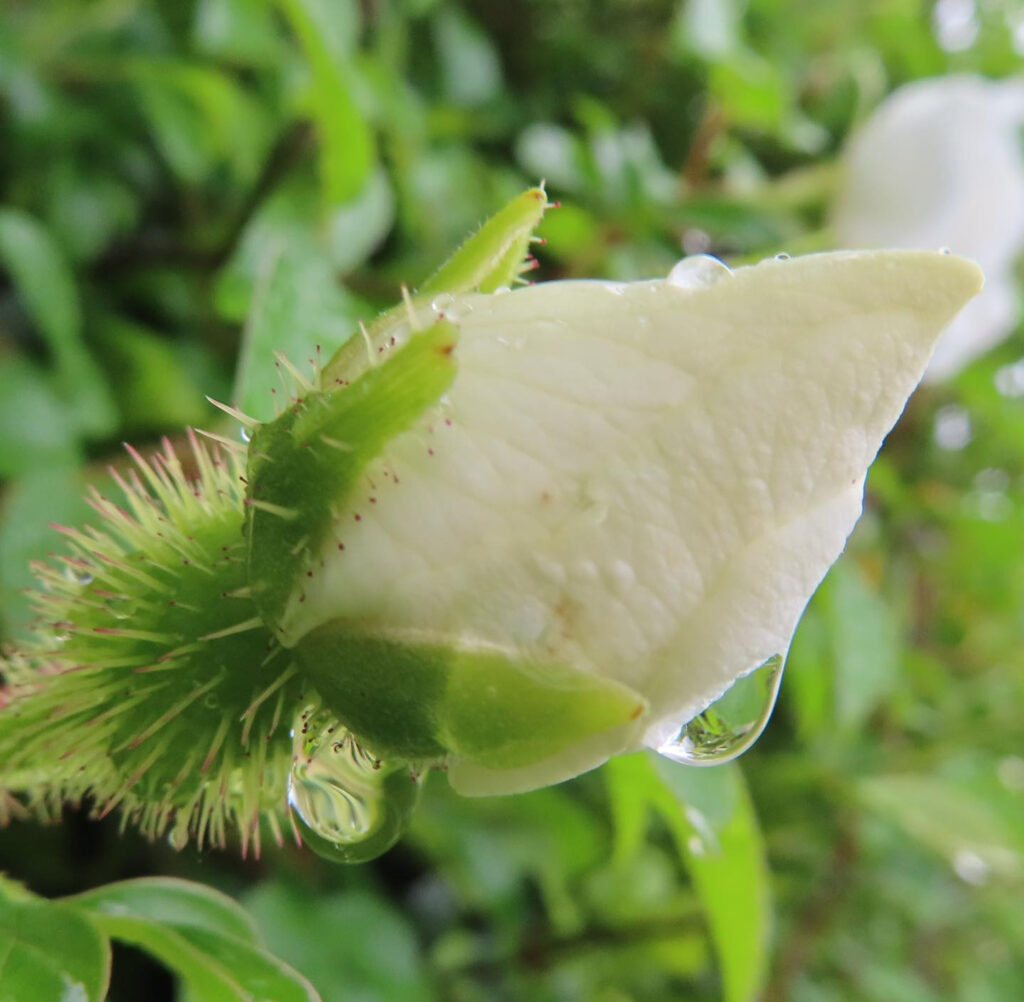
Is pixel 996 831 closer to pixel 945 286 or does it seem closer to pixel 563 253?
pixel 563 253

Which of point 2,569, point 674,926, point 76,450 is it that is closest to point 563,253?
point 76,450

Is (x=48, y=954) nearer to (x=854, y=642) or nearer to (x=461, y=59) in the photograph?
(x=854, y=642)

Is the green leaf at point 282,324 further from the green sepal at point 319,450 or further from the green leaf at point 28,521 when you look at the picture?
the green leaf at point 28,521

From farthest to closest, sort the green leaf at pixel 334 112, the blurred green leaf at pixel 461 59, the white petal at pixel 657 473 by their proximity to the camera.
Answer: the blurred green leaf at pixel 461 59 < the green leaf at pixel 334 112 < the white petal at pixel 657 473

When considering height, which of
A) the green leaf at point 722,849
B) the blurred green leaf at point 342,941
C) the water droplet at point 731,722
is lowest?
the blurred green leaf at point 342,941

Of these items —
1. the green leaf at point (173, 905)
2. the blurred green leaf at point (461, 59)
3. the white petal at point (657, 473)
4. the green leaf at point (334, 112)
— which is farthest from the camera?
the blurred green leaf at point (461, 59)

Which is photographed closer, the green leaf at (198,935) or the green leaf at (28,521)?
the green leaf at (198,935)

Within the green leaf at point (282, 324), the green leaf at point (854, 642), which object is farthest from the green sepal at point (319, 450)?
the green leaf at point (854, 642)
